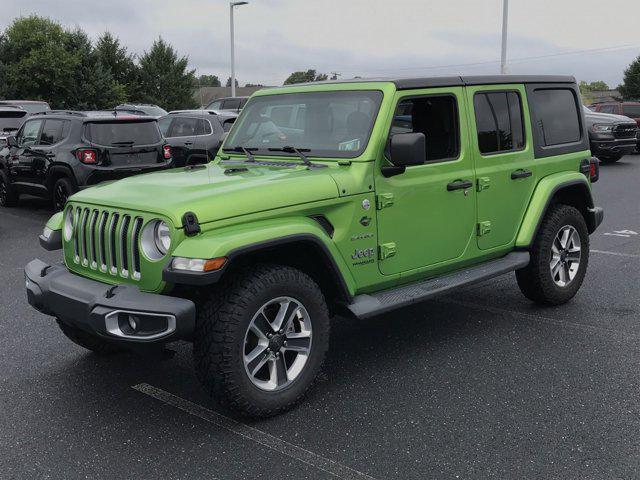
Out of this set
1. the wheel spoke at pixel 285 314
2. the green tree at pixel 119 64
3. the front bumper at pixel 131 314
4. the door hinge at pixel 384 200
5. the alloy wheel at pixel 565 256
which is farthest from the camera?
the green tree at pixel 119 64

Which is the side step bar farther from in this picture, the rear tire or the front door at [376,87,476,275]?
the rear tire

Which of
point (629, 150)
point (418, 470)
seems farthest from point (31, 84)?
point (418, 470)

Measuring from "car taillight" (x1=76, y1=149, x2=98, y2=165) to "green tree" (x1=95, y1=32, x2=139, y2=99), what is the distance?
33463 millimetres

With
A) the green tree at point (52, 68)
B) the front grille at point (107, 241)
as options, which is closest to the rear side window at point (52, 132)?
the front grille at point (107, 241)

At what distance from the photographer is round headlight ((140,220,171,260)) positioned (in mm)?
3402

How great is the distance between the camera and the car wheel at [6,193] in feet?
37.6

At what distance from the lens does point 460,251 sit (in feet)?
15.1

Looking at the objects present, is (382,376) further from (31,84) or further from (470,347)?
(31,84)

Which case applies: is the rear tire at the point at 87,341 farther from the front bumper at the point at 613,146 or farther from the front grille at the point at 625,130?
the front grille at the point at 625,130

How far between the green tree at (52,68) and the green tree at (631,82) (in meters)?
36.3

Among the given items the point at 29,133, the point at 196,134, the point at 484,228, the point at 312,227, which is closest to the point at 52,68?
the point at 196,134

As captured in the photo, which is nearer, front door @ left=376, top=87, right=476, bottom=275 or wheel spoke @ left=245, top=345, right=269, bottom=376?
wheel spoke @ left=245, top=345, right=269, bottom=376

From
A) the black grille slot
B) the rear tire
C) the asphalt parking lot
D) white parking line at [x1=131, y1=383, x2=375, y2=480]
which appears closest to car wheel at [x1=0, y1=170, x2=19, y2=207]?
the asphalt parking lot

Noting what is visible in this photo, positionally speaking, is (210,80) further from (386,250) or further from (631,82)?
(386,250)
